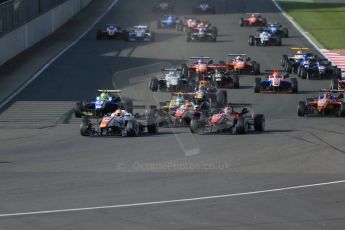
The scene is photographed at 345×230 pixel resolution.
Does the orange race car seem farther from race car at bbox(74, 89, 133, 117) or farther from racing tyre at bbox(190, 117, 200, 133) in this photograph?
racing tyre at bbox(190, 117, 200, 133)

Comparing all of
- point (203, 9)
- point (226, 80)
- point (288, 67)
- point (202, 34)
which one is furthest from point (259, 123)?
point (203, 9)

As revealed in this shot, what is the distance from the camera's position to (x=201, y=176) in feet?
86.5

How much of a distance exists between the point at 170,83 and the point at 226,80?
2.91 m

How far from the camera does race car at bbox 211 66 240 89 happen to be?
44.6 meters

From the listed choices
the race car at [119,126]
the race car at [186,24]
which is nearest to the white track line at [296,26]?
the race car at [186,24]

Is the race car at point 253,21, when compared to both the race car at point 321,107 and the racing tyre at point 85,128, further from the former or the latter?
the racing tyre at point 85,128

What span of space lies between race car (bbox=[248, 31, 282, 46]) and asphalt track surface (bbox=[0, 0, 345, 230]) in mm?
14327

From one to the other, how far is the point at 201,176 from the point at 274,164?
8.96ft

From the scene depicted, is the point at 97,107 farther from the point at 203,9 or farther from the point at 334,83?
the point at 203,9

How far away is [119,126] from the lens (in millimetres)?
32875

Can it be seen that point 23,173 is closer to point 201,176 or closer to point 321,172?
point 201,176

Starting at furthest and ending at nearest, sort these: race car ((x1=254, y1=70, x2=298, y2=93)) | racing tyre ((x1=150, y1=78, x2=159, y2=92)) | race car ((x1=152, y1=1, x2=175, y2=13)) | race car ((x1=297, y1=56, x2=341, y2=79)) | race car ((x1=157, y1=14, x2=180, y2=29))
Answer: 1. race car ((x1=152, y1=1, x2=175, y2=13))
2. race car ((x1=157, y1=14, x2=180, y2=29))
3. race car ((x1=297, y1=56, x2=341, y2=79))
4. racing tyre ((x1=150, y1=78, x2=159, y2=92))
5. race car ((x1=254, y1=70, x2=298, y2=93))

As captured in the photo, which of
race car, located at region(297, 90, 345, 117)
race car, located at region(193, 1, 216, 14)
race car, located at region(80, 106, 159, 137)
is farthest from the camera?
race car, located at region(193, 1, 216, 14)

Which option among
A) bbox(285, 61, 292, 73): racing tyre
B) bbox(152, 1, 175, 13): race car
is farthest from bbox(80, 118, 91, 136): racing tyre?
bbox(152, 1, 175, 13): race car
